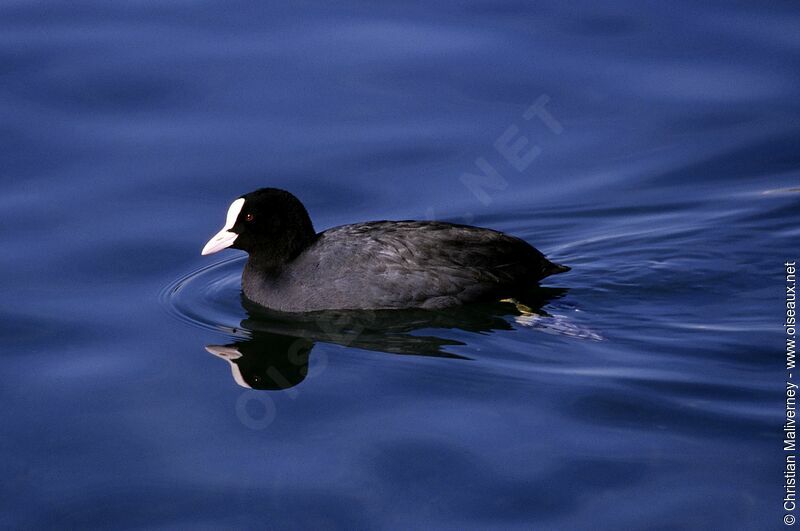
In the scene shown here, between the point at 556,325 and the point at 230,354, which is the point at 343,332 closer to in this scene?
the point at 230,354

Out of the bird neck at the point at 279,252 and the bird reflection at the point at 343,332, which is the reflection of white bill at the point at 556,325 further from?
the bird neck at the point at 279,252

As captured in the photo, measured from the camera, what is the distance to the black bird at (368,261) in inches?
347

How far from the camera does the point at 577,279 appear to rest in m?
9.21

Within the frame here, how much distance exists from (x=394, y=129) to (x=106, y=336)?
390cm

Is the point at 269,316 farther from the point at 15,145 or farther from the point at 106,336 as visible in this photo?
the point at 15,145

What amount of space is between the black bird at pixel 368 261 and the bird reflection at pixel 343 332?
9 cm

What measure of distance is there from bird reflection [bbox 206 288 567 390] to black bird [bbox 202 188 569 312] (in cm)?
9

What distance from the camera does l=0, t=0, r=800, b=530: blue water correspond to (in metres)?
6.53

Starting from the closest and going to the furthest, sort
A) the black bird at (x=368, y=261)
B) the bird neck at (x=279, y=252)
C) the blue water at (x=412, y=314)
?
the blue water at (x=412, y=314), the black bird at (x=368, y=261), the bird neck at (x=279, y=252)

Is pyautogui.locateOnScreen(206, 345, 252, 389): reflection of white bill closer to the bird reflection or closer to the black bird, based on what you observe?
the bird reflection

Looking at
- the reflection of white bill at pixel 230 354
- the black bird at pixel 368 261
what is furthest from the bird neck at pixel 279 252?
the reflection of white bill at pixel 230 354

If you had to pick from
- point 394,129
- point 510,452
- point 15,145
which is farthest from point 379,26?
point 510,452

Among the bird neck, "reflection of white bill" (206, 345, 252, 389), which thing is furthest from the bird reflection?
the bird neck

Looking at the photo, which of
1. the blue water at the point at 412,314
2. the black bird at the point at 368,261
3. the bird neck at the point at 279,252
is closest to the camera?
the blue water at the point at 412,314
